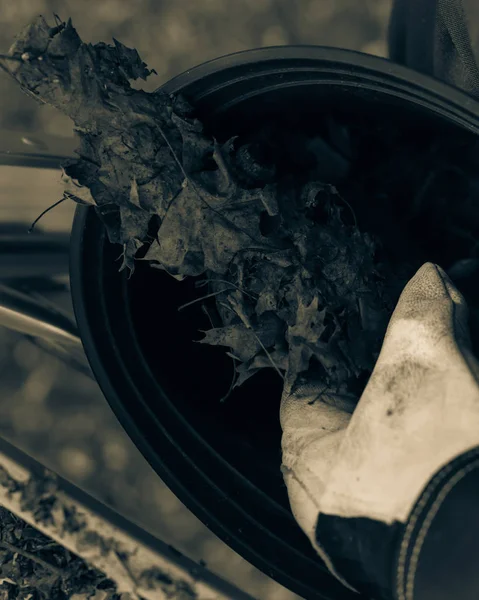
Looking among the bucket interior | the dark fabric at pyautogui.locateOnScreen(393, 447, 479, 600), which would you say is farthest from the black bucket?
the dark fabric at pyautogui.locateOnScreen(393, 447, 479, 600)

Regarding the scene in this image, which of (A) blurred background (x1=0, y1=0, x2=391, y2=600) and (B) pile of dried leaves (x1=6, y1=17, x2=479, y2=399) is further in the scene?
(A) blurred background (x1=0, y1=0, x2=391, y2=600)

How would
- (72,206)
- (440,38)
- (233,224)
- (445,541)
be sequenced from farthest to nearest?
(72,206), (440,38), (233,224), (445,541)

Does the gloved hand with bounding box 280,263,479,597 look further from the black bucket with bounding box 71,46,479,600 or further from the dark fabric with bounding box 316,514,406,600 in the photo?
the black bucket with bounding box 71,46,479,600

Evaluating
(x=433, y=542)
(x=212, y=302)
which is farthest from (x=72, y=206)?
(x=433, y=542)

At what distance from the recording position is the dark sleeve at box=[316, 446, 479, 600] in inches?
16.9

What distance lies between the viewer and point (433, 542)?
449 millimetres

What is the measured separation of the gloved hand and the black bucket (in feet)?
0.41

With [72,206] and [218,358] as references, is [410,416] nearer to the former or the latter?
[218,358]

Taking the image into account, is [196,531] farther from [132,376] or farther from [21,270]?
[21,270]

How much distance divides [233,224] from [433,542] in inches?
12.9

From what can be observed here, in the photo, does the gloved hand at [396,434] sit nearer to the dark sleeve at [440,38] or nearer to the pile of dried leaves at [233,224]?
the pile of dried leaves at [233,224]

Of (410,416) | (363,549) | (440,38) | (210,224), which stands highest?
(440,38)

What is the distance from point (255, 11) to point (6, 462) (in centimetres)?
74

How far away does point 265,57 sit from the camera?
55 cm
